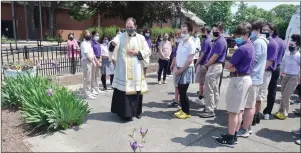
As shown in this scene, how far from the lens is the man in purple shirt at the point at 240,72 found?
3926 mm

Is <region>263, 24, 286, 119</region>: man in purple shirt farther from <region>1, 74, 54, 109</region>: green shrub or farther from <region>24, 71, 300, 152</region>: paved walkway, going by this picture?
<region>1, 74, 54, 109</region>: green shrub

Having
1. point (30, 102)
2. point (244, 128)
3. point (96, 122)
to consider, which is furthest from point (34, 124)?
point (244, 128)

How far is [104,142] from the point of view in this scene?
13.9ft

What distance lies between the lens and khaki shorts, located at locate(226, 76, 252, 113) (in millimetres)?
3965

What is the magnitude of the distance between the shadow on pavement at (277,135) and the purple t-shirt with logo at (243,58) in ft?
4.47

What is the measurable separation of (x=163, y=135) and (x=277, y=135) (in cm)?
199

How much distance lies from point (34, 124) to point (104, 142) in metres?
1.36

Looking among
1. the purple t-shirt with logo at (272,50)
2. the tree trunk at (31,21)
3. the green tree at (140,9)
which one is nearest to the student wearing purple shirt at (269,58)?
the purple t-shirt with logo at (272,50)

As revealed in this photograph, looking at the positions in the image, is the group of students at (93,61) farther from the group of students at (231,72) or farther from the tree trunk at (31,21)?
the tree trunk at (31,21)

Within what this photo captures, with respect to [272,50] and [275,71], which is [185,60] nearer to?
[272,50]

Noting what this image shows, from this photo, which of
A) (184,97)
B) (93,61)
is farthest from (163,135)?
(93,61)

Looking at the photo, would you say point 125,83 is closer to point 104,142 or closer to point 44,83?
point 104,142

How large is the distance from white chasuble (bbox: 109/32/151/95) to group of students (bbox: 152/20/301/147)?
77 centimetres

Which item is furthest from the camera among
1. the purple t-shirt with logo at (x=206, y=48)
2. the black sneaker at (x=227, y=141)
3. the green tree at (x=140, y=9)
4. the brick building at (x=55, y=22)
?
the brick building at (x=55, y=22)
